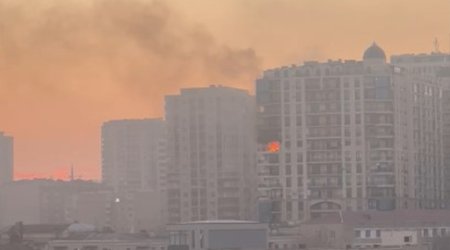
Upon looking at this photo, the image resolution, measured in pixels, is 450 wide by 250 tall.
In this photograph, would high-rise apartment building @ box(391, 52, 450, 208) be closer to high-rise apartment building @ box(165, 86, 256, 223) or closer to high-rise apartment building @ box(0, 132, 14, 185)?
high-rise apartment building @ box(165, 86, 256, 223)

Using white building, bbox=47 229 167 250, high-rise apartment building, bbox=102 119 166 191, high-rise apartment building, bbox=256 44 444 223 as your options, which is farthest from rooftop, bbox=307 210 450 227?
high-rise apartment building, bbox=102 119 166 191

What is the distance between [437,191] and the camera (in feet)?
352

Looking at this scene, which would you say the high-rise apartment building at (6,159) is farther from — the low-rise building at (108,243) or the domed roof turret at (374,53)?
the low-rise building at (108,243)

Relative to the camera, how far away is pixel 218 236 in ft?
237

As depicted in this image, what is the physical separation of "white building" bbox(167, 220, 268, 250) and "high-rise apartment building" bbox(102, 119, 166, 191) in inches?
2238

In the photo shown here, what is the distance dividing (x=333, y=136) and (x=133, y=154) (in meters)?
44.3

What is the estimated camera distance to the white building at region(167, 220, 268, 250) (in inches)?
2842

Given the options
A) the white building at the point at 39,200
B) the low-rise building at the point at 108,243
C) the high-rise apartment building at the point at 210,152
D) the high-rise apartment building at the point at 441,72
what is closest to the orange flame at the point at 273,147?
the high-rise apartment building at the point at 210,152

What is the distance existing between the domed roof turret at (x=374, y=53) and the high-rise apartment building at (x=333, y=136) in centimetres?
91

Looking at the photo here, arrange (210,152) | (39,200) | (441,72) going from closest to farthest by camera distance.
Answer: (210,152) → (441,72) → (39,200)

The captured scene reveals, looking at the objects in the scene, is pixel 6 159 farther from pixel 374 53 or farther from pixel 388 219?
pixel 388 219

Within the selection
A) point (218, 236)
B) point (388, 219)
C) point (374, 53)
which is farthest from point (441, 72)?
point (218, 236)

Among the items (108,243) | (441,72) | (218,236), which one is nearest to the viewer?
(218,236)

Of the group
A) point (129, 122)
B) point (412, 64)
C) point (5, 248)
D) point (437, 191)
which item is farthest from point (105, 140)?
point (5, 248)
